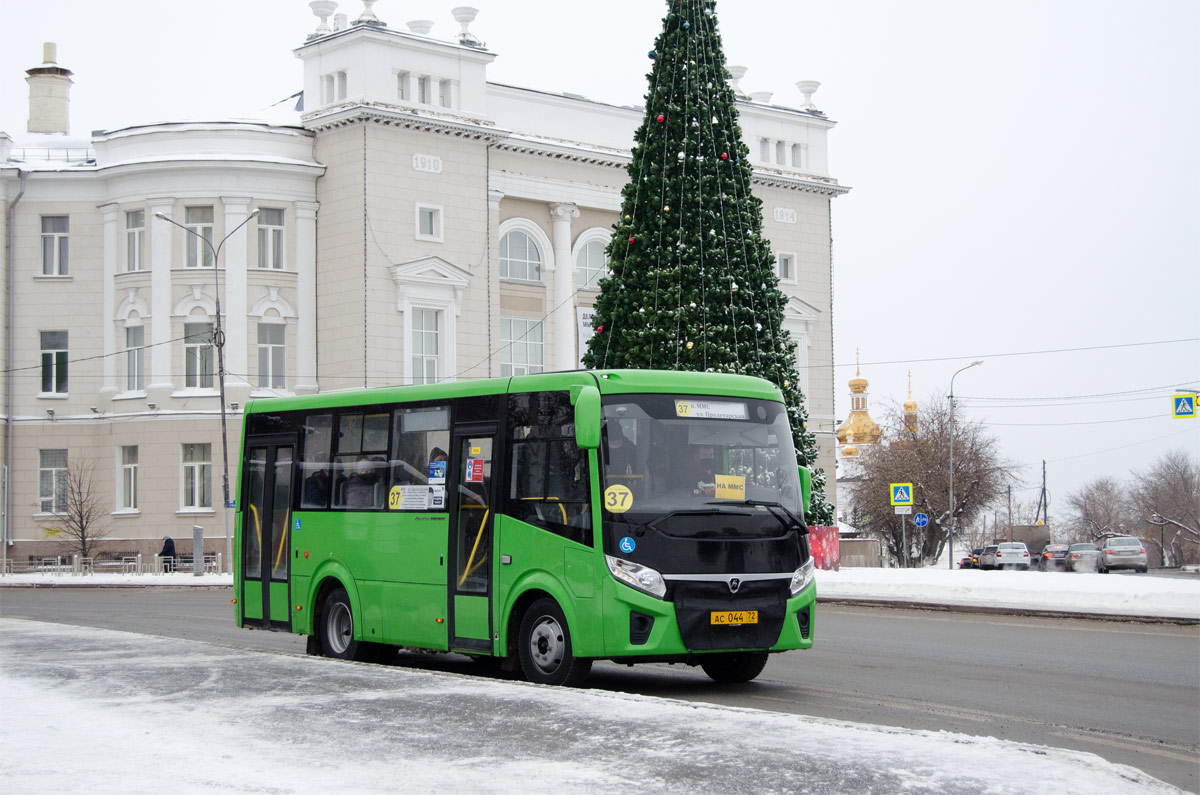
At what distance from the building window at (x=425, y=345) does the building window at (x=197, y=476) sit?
7.85 meters

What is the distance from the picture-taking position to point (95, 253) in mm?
56344

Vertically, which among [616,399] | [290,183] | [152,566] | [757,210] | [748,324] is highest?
[290,183]

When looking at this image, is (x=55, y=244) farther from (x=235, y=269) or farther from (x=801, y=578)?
(x=801, y=578)

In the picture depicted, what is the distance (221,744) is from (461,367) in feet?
159

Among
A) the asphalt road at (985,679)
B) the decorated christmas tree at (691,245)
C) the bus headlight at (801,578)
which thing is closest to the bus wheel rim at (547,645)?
the asphalt road at (985,679)

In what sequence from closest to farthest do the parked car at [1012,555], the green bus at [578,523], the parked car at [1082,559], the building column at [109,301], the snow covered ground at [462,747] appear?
the snow covered ground at [462,747], the green bus at [578,523], the building column at [109,301], the parked car at [1012,555], the parked car at [1082,559]

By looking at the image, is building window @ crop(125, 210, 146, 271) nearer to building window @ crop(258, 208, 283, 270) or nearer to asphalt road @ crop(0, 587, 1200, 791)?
building window @ crop(258, 208, 283, 270)

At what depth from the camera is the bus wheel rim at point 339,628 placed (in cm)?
1648

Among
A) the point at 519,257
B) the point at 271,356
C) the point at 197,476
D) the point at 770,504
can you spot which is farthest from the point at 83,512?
the point at 770,504

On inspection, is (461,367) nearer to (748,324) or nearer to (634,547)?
(748,324)

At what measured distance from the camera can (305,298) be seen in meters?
55.8

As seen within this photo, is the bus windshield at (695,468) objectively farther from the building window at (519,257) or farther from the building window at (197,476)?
the building window at (519,257)

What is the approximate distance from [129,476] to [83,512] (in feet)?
6.79

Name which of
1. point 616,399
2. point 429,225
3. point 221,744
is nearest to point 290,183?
point 429,225
